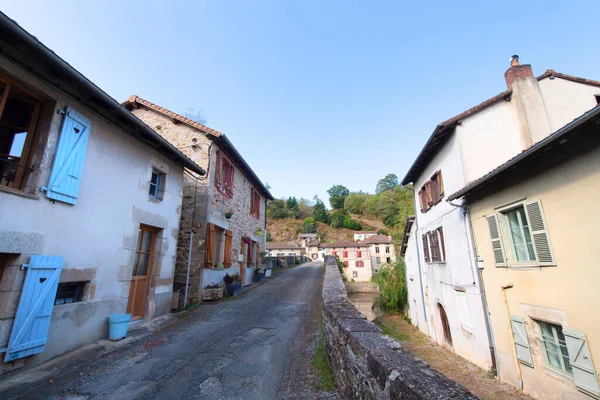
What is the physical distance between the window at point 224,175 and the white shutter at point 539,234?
881 cm

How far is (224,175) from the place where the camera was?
34.6 ft

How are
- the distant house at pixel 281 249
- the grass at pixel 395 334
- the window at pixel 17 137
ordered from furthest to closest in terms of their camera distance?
the distant house at pixel 281 249 < the grass at pixel 395 334 < the window at pixel 17 137

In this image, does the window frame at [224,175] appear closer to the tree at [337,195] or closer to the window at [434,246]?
the window at [434,246]

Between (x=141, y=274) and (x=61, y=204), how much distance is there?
2.80 meters

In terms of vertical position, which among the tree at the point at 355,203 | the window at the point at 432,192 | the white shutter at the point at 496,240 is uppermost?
the tree at the point at 355,203

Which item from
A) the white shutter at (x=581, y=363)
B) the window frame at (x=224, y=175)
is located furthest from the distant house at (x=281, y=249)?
the white shutter at (x=581, y=363)

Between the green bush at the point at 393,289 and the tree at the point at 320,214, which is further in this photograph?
the tree at the point at 320,214

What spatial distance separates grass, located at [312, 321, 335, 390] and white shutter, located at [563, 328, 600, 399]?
171 inches

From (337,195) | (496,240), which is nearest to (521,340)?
(496,240)

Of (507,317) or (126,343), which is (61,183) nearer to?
(126,343)

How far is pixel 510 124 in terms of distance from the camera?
25.5ft

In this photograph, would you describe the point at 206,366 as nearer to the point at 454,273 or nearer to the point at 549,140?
the point at 549,140

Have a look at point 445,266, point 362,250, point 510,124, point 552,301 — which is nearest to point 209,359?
point 552,301

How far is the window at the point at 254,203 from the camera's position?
14.2 meters
